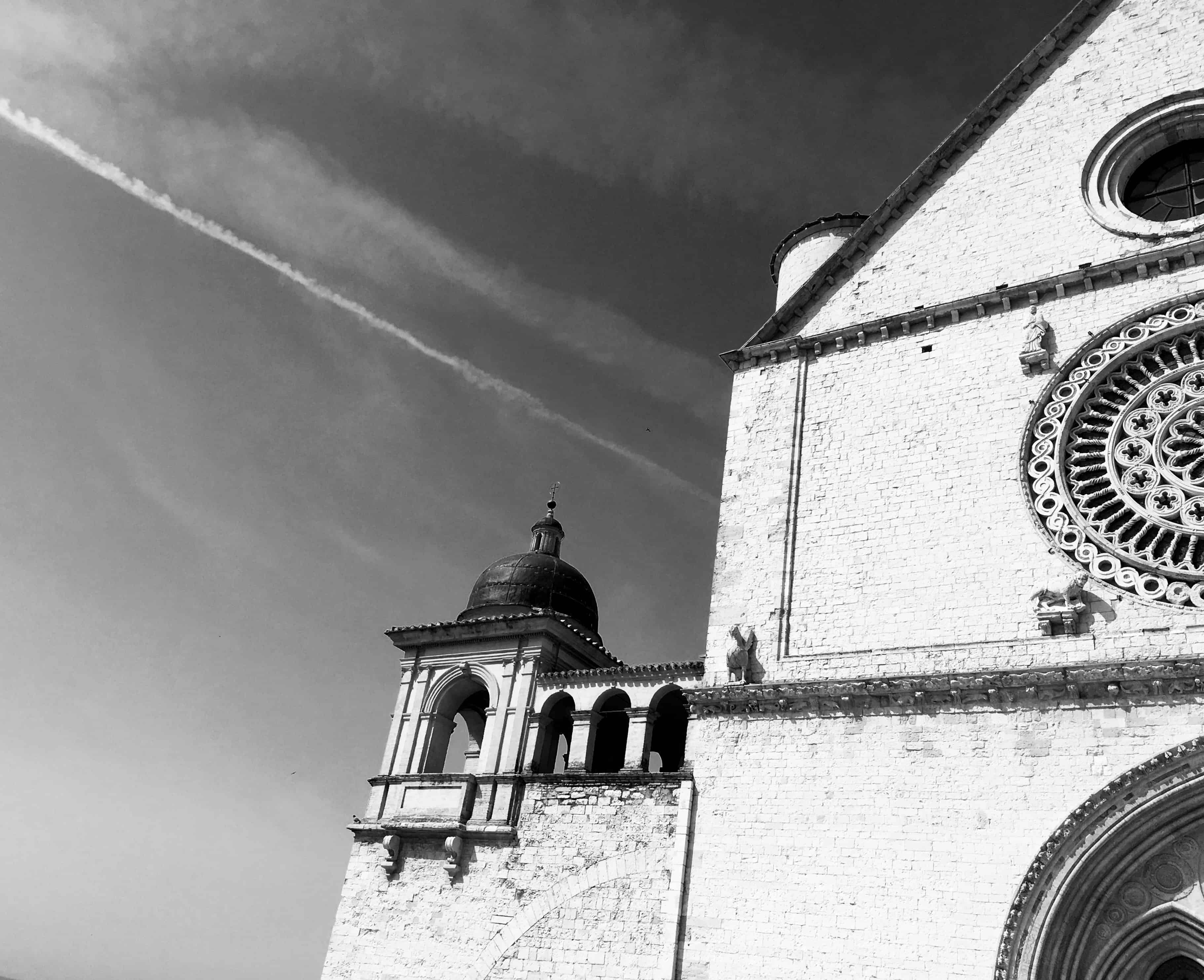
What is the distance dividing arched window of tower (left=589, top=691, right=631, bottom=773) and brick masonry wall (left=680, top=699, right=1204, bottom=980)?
5048 millimetres

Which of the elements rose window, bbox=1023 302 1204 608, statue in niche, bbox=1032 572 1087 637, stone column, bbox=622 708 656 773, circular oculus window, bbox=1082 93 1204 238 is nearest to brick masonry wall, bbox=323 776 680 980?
stone column, bbox=622 708 656 773

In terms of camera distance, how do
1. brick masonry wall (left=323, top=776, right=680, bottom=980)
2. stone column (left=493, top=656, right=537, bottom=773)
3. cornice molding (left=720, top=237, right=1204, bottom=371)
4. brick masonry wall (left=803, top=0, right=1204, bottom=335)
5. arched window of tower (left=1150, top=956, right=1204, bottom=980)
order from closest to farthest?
arched window of tower (left=1150, top=956, right=1204, bottom=980), cornice molding (left=720, top=237, right=1204, bottom=371), brick masonry wall (left=803, top=0, right=1204, bottom=335), brick masonry wall (left=323, top=776, right=680, bottom=980), stone column (left=493, top=656, right=537, bottom=773)

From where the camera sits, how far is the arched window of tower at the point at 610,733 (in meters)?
16.3

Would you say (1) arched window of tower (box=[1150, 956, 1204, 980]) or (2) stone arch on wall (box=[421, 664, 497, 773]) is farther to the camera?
(2) stone arch on wall (box=[421, 664, 497, 773])

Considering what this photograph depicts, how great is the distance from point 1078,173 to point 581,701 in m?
9.57

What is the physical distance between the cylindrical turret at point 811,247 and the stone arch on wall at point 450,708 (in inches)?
290

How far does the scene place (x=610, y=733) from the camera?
17.5 m

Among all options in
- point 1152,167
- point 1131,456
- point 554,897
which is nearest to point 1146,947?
point 1131,456

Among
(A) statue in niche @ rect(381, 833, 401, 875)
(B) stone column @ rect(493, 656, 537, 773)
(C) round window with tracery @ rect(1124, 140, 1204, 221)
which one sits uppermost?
(C) round window with tracery @ rect(1124, 140, 1204, 221)

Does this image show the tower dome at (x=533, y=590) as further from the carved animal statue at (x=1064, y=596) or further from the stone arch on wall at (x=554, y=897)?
the carved animal statue at (x=1064, y=596)

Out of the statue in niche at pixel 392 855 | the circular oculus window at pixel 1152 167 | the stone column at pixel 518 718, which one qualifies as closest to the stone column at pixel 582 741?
the stone column at pixel 518 718

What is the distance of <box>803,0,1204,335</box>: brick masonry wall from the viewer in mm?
→ 12594

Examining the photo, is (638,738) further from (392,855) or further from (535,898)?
(392,855)

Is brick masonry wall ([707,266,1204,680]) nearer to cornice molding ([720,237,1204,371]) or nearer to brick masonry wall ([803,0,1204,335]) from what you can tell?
cornice molding ([720,237,1204,371])
